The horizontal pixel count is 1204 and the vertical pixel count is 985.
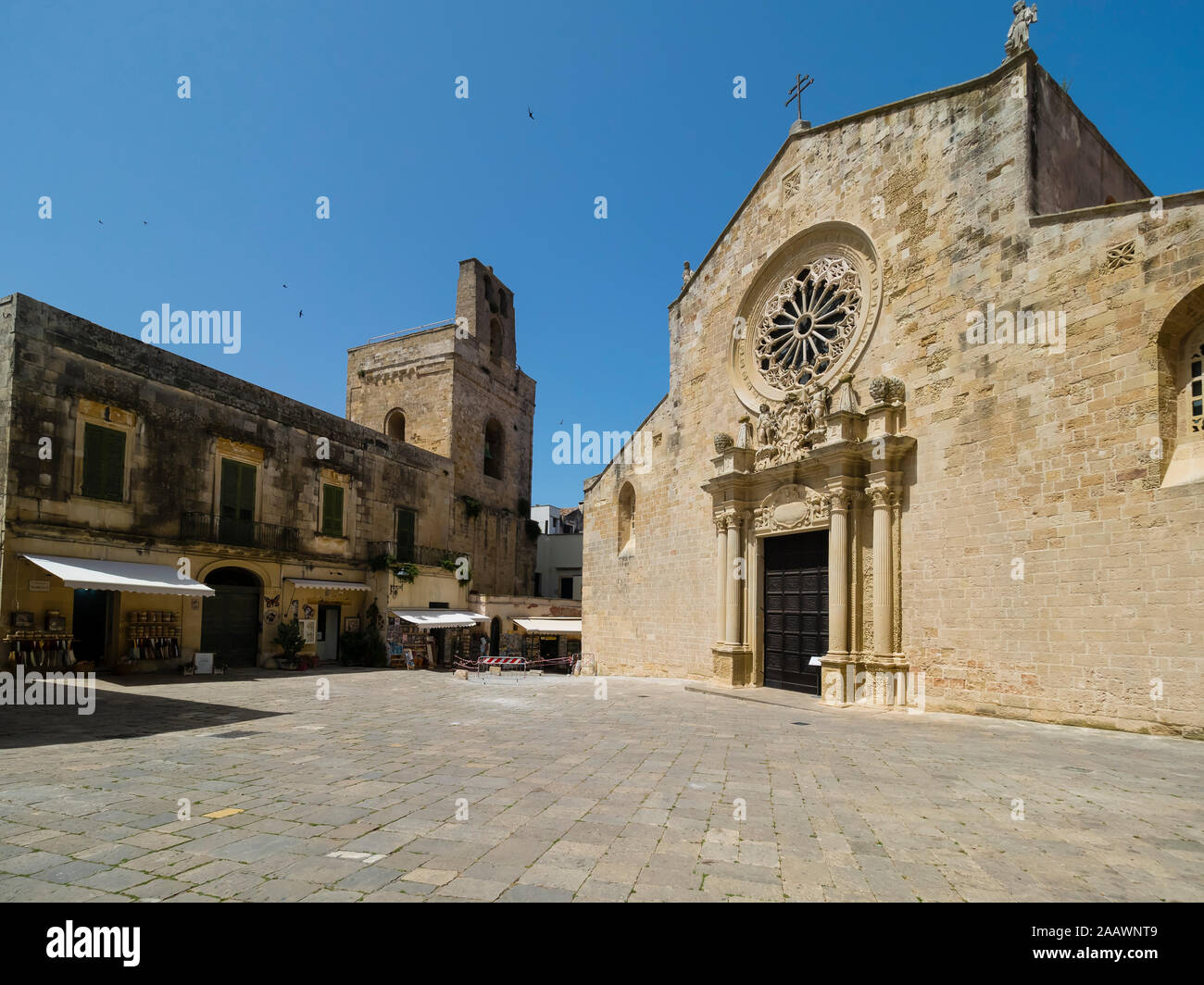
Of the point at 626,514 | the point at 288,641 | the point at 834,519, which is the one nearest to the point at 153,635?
the point at 288,641

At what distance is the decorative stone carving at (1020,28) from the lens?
36.9 feet

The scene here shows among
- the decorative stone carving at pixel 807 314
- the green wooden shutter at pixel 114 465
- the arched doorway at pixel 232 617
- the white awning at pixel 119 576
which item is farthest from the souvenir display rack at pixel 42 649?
the decorative stone carving at pixel 807 314

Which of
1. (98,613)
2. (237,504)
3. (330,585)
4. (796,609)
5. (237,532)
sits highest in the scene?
(237,504)

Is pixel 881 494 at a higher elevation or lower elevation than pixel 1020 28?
lower

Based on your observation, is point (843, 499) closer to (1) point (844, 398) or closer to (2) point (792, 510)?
(2) point (792, 510)

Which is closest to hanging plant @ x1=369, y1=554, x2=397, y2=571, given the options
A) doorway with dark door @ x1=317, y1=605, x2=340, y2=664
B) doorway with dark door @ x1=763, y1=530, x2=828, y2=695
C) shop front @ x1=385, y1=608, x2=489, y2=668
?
shop front @ x1=385, y1=608, x2=489, y2=668

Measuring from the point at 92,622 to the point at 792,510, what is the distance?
1582cm

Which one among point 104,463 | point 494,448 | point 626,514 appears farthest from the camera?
point 494,448

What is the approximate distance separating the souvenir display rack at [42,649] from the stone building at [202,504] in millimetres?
62

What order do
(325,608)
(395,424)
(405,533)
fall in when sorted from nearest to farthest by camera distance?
(325,608)
(405,533)
(395,424)

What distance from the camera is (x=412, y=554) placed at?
2550 cm

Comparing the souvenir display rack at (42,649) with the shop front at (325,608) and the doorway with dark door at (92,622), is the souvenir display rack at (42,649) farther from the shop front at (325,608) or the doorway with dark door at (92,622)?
the shop front at (325,608)

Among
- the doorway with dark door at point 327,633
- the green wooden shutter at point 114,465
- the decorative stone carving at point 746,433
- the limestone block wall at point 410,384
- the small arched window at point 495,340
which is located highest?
the small arched window at point 495,340
